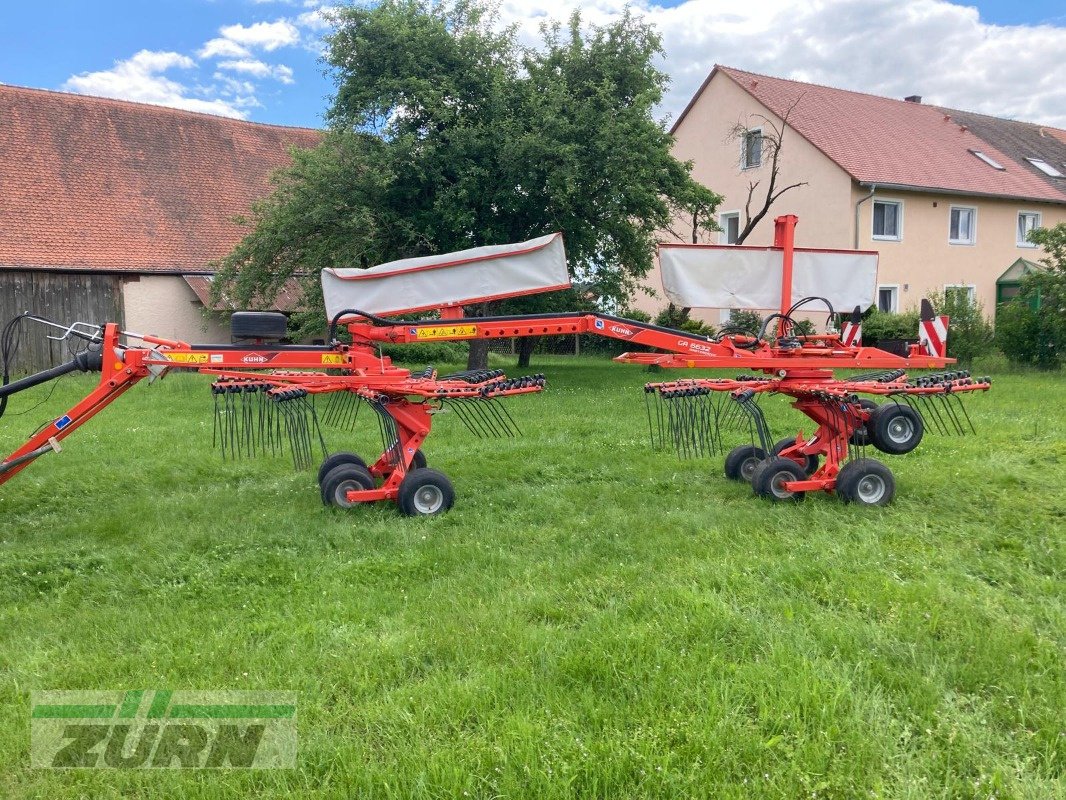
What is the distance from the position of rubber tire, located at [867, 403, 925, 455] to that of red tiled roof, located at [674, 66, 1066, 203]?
18601mm

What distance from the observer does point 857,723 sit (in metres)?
3.36

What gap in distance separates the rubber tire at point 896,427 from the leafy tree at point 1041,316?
13668 millimetres

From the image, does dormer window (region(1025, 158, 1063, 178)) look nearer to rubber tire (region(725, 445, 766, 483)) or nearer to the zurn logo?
rubber tire (region(725, 445, 766, 483))

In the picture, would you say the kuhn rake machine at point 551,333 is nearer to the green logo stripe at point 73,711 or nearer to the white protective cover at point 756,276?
the white protective cover at point 756,276

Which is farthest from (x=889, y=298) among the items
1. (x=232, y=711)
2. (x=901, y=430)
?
(x=232, y=711)

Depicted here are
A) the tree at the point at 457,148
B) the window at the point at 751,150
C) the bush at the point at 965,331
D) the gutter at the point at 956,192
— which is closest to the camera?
the tree at the point at 457,148

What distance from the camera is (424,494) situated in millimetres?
6898

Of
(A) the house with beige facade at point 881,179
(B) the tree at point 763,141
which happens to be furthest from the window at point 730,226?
(B) the tree at point 763,141

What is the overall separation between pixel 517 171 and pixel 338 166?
141 inches

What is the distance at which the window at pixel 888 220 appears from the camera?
80.2 feet

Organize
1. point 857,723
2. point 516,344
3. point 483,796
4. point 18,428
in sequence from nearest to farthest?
point 483,796 < point 857,723 < point 18,428 < point 516,344

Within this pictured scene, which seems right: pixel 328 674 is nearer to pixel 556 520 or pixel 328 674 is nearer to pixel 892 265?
pixel 556 520

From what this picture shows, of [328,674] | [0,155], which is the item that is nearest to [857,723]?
[328,674]

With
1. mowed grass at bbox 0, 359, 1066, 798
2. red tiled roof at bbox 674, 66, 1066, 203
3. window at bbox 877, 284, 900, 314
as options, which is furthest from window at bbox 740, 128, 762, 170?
mowed grass at bbox 0, 359, 1066, 798
